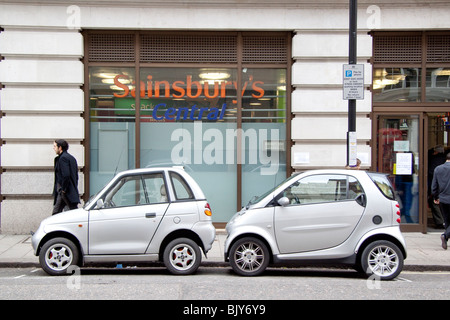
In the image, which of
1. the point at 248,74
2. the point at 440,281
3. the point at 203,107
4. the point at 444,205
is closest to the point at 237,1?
the point at 248,74

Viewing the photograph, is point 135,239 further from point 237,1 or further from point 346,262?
point 237,1

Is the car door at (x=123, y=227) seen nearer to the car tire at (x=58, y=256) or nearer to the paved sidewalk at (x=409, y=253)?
the car tire at (x=58, y=256)

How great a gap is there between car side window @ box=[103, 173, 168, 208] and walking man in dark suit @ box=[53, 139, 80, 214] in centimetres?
292

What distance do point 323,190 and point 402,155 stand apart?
5256 mm

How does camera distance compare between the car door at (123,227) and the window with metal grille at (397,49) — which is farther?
the window with metal grille at (397,49)

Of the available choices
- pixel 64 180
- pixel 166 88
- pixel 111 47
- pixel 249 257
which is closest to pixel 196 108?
pixel 166 88

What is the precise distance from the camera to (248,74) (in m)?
12.4

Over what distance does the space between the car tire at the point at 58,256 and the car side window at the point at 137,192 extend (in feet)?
2.76

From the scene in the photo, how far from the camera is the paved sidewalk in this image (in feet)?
29.0

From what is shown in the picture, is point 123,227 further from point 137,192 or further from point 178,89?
point 178,89

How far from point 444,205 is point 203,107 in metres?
5.81

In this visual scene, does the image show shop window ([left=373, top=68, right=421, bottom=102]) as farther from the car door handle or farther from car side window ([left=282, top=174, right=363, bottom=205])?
the car door handle

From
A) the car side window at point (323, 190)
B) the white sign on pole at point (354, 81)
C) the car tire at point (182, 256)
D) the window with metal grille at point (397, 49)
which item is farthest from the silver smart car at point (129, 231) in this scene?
the window with metal grille at point (397, 49)

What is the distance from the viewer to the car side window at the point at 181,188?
8008 mm
